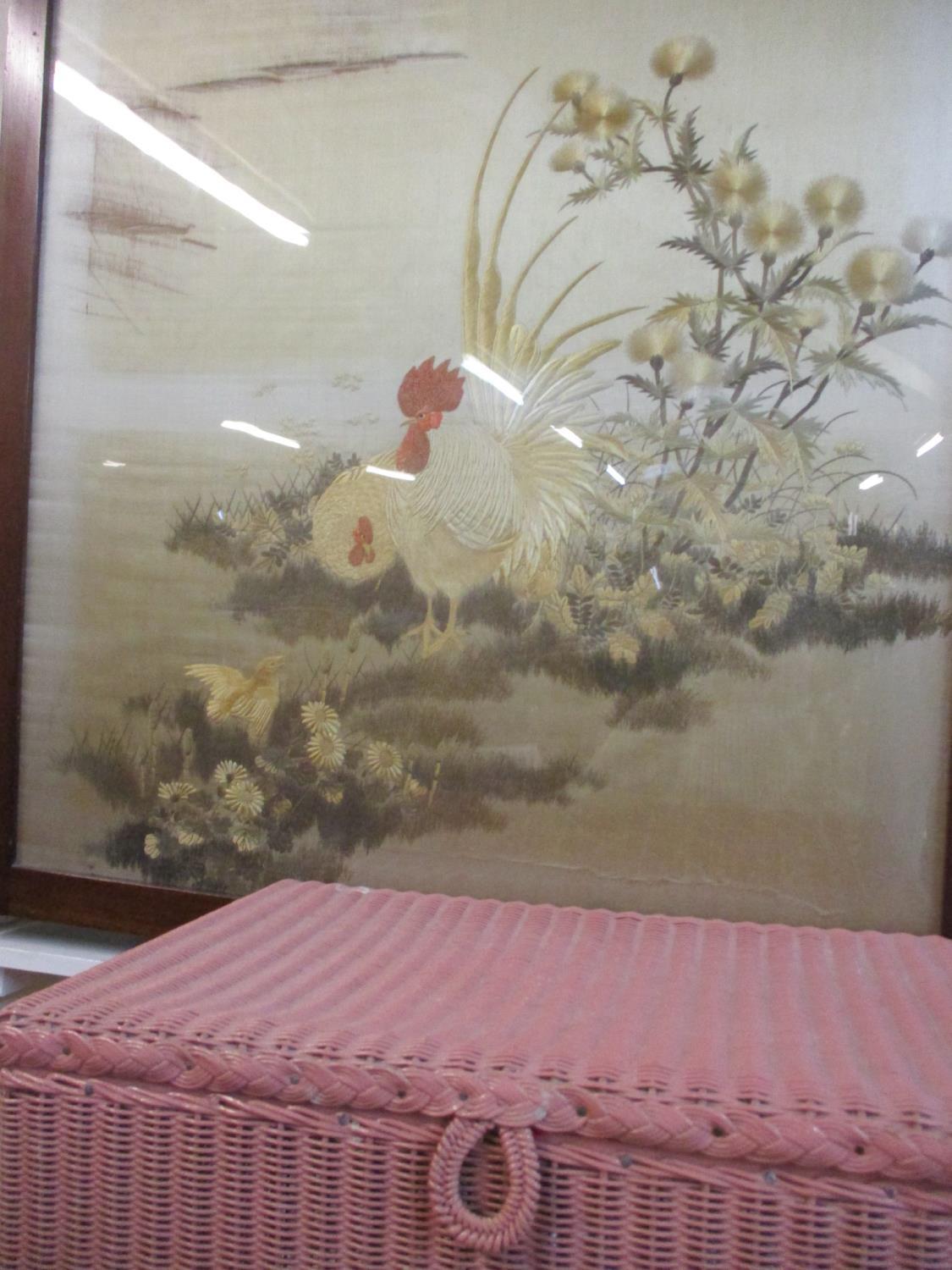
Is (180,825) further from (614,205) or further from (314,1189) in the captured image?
(614,205)

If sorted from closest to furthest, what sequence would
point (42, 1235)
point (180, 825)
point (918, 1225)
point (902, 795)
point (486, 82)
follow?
point (918, 1225)
point (42, 1235)
point (902, 795)
point (486, 82)
point (180, 825)

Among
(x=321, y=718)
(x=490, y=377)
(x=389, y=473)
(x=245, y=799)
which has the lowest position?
(x=245, y=799)

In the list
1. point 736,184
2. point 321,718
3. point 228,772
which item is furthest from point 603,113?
point 228,772

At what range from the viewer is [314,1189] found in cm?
69

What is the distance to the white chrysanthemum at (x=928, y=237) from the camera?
1068 millimetres

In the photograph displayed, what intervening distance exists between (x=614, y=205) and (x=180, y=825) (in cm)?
84

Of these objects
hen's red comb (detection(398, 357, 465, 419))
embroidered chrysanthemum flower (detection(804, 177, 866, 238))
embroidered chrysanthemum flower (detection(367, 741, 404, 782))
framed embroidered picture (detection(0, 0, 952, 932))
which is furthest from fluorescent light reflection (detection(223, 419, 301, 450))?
embroidered chrysanthemum flower (detection(804, 177, 866, 238))

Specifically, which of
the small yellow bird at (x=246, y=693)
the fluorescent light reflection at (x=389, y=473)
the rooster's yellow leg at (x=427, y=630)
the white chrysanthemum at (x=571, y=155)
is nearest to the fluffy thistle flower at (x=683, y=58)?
the white chrysanthemum at (x=571, y=155)

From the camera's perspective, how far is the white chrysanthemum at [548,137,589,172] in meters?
1.16

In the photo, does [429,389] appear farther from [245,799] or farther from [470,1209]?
[470,1209]

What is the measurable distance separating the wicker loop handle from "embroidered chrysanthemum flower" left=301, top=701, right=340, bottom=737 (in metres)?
0.63

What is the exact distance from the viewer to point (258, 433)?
4.12 feet

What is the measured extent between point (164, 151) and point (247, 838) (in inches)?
31.6

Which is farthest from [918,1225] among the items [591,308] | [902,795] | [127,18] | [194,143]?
[127,18]
